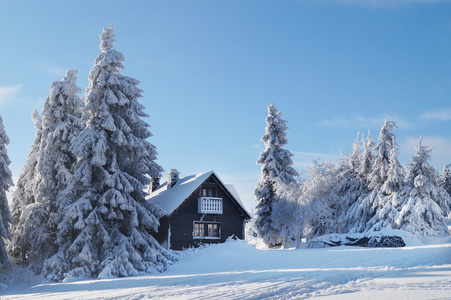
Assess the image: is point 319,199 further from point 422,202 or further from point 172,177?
point 172,177

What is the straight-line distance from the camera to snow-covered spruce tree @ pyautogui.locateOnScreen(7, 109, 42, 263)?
3167cm

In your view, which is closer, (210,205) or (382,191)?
(210,205)

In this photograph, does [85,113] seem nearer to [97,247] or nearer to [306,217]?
[97,247]

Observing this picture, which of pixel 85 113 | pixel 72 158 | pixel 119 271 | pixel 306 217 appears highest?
pixel 85 113

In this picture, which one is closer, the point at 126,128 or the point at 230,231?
the point at 126,128

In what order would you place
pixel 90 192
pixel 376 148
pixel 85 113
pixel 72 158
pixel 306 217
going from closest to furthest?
pixel 90 192
pixel 85 113
pixel 72 158
pixel 306 217
pixel 376 148

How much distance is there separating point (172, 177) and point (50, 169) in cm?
1256

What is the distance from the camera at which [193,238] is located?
35.9 metres

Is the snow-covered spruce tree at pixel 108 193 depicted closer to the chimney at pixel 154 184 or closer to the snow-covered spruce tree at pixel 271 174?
the snow-covered spruce tree at pixel 271 174

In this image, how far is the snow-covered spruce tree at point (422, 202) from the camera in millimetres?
35656

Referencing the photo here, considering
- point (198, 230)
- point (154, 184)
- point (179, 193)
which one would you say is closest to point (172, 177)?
point (179, 193)

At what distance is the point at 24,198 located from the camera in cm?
3575

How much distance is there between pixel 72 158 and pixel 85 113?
18.4ft

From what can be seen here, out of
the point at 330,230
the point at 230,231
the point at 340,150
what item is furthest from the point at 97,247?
the point at 340,150
